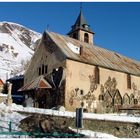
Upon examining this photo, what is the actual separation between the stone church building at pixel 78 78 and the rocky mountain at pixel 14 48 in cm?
4517

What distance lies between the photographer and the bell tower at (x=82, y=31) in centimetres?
5123

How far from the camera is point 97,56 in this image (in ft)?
139

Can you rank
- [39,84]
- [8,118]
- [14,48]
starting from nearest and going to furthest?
[8,118] < [39,84] < [14,48]

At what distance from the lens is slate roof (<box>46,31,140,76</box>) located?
38.4 metres

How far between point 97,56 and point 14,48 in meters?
96.2

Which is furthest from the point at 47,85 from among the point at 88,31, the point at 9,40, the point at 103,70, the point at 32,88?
the point at 9,40

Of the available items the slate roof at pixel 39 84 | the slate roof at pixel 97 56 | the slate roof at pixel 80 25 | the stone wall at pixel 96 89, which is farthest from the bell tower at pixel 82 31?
the slate roof at pixel 39 84

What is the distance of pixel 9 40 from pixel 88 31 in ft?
328

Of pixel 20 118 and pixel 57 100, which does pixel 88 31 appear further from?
pixel 20 118

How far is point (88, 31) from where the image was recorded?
52.4 metres

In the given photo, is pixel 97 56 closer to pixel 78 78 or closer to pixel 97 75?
pixel 97 75

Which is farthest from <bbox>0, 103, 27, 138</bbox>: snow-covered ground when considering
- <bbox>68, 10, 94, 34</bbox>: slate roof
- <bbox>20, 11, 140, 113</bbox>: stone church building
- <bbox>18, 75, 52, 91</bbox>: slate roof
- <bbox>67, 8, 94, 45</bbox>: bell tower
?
<bbox>68, 10, 94, 34</bbox>: slate roof

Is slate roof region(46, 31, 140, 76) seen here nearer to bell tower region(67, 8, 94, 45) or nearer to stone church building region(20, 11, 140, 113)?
stone church building region(20, 11, 140, 113)

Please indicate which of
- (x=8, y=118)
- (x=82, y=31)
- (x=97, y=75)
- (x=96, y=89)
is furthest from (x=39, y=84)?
(x=82, y=31)
